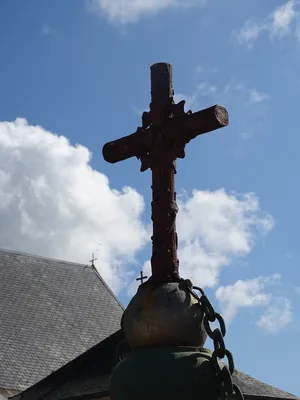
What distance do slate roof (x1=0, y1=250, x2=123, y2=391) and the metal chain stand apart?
14038 millimetres

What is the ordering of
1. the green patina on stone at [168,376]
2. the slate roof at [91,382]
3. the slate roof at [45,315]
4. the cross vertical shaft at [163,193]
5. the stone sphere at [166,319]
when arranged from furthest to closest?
the slate roof at [45,315], the slate roof at [91,382], the cross vertical shaft at [163,193], the stone sphere at [166,319], the green patina on stone at [168,376]

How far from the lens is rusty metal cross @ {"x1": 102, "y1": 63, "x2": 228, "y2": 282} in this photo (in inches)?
147

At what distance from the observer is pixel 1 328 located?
61.9 feet

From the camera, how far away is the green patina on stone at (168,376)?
3.24m

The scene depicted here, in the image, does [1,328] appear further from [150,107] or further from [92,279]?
[150,107]

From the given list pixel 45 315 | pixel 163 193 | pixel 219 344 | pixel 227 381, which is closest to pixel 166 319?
pixel 219 344

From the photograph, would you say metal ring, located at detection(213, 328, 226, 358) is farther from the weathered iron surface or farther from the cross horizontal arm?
the cross horizontal arm

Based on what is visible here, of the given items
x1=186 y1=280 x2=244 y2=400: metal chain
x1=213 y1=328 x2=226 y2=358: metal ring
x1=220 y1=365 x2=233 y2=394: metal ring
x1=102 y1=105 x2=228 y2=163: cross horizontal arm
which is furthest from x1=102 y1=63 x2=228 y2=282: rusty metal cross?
x1=220 y1=365 x2=233 y2=394: metal ring

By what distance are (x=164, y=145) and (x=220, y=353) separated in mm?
1250

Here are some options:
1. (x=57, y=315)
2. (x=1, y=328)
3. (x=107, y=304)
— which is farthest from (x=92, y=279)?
(x=1, y=328)

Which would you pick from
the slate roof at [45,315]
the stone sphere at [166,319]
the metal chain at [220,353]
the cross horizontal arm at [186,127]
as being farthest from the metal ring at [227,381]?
the slate roof at [45,315]

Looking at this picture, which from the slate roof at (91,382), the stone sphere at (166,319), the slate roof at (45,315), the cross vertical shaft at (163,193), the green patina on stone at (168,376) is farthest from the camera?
the slate roof at (45,315)

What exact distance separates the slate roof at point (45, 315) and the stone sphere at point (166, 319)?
1389 cm

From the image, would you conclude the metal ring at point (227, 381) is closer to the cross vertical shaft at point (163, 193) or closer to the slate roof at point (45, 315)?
the cross vertical shaft at point (163, 193)
